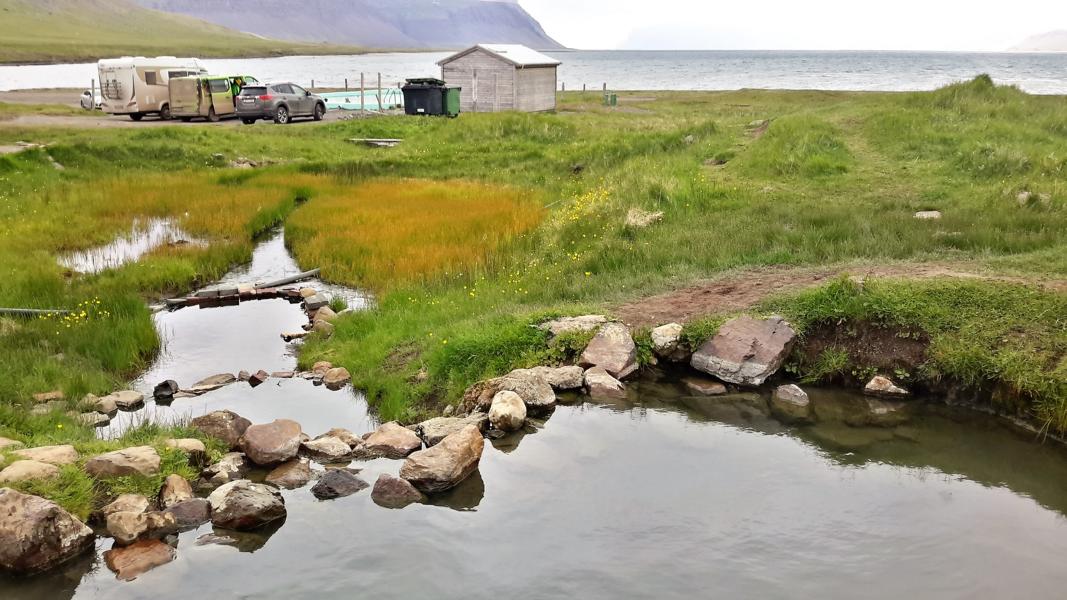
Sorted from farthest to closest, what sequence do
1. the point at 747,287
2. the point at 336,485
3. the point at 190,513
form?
the point at 747,287
the point at 336,485
the point at 190,513

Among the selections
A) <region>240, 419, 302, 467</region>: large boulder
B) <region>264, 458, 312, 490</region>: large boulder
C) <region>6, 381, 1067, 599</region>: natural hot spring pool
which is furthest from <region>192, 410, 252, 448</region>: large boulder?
<region>6, 381, 1067, 599</region>: natural hot spring pool

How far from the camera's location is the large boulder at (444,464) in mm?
8766

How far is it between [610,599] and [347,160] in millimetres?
26184

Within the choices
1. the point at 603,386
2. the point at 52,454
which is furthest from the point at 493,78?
the point at 52,454

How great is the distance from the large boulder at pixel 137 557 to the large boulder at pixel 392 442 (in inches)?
103

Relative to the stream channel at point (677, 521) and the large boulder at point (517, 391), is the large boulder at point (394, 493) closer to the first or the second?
the stream channel at point (677, 521)

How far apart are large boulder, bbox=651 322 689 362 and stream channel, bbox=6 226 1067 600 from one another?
90 cm

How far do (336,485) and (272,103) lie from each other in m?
36.9

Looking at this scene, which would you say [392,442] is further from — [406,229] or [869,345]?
Answer: [406,229]

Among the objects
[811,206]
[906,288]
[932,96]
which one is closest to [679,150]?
[932,96]

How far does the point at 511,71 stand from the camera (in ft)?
161

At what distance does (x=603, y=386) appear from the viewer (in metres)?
11.0

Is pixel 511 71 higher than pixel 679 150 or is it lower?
higher

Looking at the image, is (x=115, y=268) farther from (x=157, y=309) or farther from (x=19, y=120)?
(x=19, y=120)
